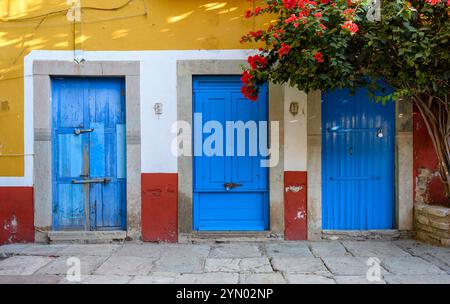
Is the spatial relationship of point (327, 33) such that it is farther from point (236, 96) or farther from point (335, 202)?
point (335, 202)

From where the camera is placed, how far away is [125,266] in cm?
480

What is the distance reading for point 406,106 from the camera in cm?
574

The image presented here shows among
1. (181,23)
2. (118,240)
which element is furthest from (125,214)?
(181,23)

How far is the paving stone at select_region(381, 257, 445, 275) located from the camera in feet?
14.7

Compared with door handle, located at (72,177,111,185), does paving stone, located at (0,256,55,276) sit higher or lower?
lower

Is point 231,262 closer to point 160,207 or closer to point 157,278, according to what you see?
point 157,278

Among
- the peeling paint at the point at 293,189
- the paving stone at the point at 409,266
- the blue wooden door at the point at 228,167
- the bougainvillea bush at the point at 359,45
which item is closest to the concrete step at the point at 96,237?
the blue wooden door at the point at 228,167

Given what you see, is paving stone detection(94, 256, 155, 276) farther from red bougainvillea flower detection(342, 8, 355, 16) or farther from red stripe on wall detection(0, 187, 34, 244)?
red bougainvillea flower detection(342, 8, 355, 16)

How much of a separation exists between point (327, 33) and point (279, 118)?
1.58 metres

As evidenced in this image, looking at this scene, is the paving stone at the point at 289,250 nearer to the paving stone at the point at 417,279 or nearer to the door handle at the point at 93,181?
the paving stone at the point at 417,279

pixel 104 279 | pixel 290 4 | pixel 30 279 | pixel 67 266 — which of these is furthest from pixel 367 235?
pixel 30 279

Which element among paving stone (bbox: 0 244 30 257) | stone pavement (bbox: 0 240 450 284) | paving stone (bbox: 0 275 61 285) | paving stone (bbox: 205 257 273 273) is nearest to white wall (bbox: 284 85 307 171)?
stone pavement (bbox: 0 240 450 284)

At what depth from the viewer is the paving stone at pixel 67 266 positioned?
15.2ft

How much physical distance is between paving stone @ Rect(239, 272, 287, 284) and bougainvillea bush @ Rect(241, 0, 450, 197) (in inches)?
90.3
